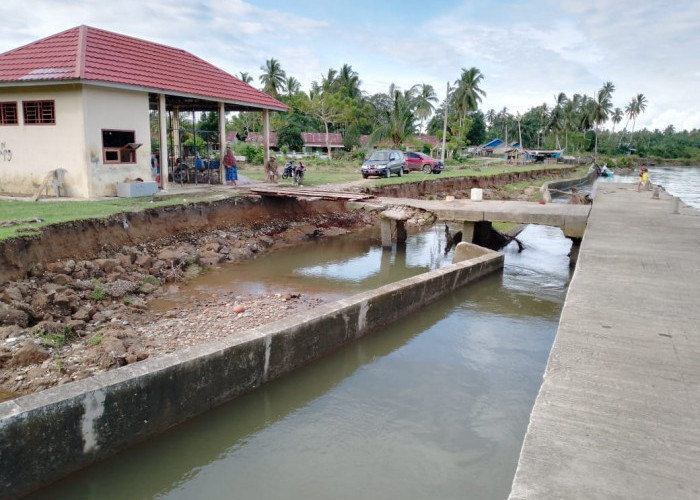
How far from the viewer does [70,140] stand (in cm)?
1513

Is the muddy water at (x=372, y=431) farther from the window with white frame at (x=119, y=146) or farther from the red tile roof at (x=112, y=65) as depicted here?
the red tile roof at (x=112, y=65)

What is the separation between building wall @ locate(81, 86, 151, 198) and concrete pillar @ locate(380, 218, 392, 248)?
7488 mm

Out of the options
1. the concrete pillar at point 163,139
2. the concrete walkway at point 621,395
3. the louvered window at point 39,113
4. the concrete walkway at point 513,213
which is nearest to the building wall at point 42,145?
the louvered window at point 39,113

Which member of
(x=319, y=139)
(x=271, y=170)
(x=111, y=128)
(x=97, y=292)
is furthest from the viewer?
(x=319, y=139)

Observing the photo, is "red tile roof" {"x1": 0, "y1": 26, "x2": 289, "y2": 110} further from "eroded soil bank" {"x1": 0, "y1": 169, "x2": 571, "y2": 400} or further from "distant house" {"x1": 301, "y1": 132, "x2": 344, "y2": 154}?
"distant house" {"x1": 301, "y1": 132, "x2": 344, "y2": 154}

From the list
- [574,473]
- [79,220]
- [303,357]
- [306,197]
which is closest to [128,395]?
[303,357]

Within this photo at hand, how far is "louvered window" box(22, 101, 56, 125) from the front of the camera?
50.2 ft

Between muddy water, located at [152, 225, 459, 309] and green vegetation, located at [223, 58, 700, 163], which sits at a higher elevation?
green vegetation, located at [223, 58, 700, 163]

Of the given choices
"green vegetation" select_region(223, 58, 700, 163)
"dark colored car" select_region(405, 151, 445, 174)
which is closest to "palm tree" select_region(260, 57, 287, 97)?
"green vegetation" select_region(223, 58, 700, 163)

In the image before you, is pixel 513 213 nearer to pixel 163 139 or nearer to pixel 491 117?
pixel 163 139

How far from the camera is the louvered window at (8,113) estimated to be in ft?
→ 51.9

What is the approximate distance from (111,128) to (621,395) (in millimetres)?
15270

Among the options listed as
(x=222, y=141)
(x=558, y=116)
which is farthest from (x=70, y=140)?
(x=558, y=116)

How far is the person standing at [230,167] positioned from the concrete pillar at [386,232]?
6856 millimetres
